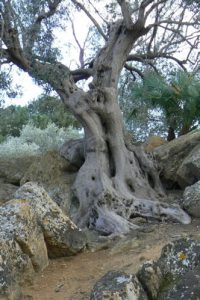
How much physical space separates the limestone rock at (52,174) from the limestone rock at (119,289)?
577 cm

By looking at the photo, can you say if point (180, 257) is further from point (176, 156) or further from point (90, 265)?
point (176, 156)

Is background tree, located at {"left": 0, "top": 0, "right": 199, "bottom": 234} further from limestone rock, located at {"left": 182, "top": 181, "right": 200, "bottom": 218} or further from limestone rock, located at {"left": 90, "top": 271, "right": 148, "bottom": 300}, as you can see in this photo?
limestone rock, located at {"left": 90, "top": 271, "right": 148, "bottom": 300}

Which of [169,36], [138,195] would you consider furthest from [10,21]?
[169,36]

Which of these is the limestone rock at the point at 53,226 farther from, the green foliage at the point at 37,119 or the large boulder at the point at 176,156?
the green foliage at the point at 37,119

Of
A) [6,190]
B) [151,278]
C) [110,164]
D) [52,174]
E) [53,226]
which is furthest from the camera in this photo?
[6,190]

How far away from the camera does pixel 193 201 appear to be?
746 centimetres

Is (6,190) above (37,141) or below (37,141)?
below

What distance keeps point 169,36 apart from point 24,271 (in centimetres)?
893

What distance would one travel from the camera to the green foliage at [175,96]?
9930 millimetres

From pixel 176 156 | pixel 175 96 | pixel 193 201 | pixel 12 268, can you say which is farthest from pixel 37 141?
pixel 12 268

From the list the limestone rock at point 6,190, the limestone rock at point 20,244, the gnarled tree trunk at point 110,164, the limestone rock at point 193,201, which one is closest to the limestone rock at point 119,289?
the limestone rock at point 20,244

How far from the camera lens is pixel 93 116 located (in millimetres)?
8969

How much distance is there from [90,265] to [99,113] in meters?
4.13

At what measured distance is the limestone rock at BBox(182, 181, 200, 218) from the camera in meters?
7.38
